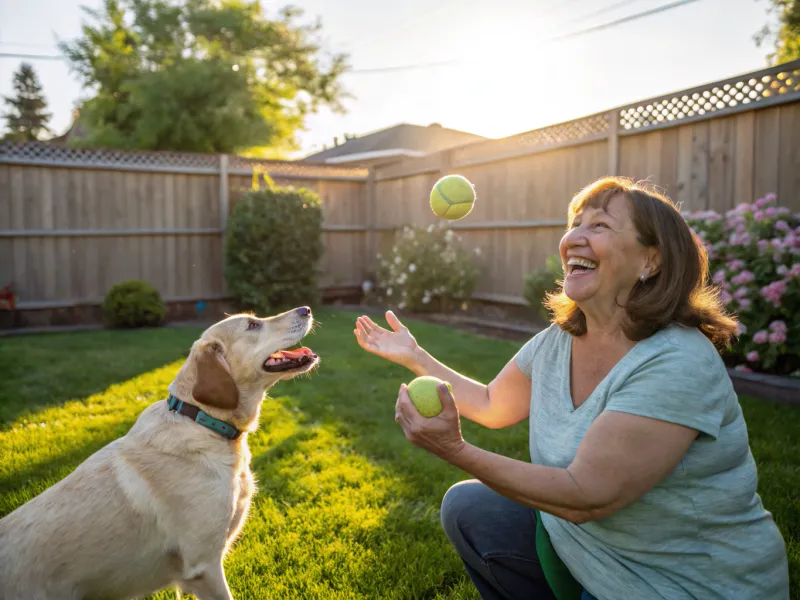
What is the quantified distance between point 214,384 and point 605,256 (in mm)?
1514

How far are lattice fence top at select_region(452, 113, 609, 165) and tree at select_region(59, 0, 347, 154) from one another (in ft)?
31.2

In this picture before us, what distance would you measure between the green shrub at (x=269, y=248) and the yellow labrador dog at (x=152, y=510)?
8.00 meters

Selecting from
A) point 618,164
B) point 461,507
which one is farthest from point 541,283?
point 461,507

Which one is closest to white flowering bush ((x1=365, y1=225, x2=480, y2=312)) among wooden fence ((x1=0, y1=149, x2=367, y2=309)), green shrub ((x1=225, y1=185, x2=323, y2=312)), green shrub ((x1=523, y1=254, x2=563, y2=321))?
green shrub ((x1=523, y1=254, x2=563, y2=321))

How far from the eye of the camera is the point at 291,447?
416 cm

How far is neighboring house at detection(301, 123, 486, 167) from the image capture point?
61.2 ft

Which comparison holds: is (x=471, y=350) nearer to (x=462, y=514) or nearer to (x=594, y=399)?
(x=462, y=514)

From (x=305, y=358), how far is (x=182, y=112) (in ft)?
53.2

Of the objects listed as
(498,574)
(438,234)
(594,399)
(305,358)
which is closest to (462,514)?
(498,574)

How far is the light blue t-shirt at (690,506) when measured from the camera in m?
1.57

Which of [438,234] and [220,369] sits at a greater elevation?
[438,234]

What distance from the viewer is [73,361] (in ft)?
22.6

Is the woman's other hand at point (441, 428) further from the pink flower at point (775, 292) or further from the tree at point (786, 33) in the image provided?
the tree at point (786, 33)

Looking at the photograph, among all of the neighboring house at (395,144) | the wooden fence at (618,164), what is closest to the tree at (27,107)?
the neighboring house at (395,144)
